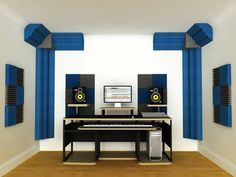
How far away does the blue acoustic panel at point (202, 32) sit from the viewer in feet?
11.4

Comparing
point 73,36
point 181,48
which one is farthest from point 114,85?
point 181,48

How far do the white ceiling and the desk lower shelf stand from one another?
7.26ft

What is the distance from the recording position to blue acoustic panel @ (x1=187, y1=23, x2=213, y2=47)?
3480 mm

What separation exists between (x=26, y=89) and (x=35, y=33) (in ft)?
3.12

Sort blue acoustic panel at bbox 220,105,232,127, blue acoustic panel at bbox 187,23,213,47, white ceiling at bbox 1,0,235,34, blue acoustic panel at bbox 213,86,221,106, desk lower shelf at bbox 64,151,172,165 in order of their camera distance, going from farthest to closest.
→ blue acoustic panel at bbox 187,23,213,47
desk lower shelf at bbox 64,151,172,165
blue acoustic panel at bbox 213,86,221,106
blue acoustic panel at bbox 220,105,232,127
white ceiling at bbox 1,0,235,34

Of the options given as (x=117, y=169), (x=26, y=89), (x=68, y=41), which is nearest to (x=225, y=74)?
(x=117, y=169)

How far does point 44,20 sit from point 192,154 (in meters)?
3.41

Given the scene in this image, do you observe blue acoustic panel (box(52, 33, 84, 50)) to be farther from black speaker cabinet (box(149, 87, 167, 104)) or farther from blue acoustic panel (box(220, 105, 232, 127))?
blue acoustic panel (box(220, 105, 232, 127))

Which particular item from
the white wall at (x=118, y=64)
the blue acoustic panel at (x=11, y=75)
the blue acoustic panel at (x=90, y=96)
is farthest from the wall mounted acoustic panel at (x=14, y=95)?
the blue acoustic panel at (x=90, y=96)

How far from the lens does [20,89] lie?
3361 mm

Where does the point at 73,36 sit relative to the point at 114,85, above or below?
above

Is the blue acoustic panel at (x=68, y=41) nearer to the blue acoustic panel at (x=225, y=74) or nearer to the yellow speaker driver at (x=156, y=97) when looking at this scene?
the yellow speaker driver at (x=156, y=97)

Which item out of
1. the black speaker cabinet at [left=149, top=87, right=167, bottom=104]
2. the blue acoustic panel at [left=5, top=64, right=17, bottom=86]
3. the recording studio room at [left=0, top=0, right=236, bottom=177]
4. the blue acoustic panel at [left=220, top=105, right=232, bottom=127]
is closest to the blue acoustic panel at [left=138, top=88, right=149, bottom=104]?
the recording studio room at [left=0, top=0, right=236, bottom=177]

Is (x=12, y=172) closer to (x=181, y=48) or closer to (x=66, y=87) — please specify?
(x=66, y=87)
